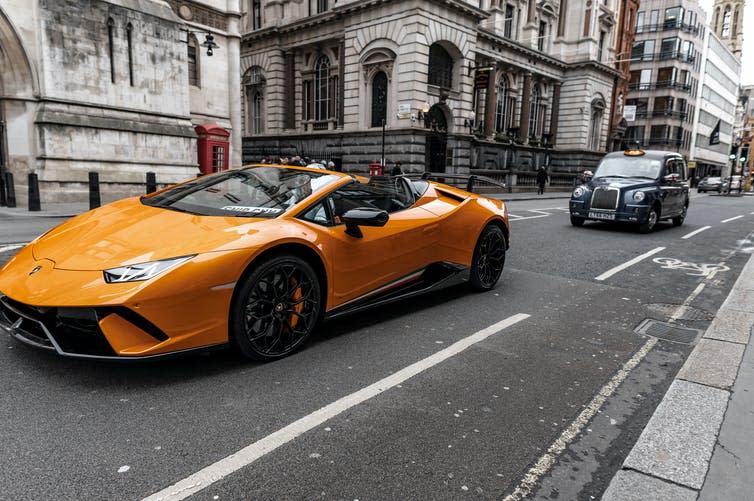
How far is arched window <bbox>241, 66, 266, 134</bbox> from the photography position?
3728 cm

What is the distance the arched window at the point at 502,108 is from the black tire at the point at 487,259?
33618 mm

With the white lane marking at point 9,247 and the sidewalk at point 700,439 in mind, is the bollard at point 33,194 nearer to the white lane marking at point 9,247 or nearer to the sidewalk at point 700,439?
the white lane marking at point 9,247

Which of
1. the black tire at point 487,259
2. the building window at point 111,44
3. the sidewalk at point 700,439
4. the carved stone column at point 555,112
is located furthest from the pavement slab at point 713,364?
the carved stone column at point 555,112

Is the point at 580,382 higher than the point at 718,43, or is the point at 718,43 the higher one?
the point at 718,43

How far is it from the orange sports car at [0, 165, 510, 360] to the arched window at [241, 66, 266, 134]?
35382 millimetres

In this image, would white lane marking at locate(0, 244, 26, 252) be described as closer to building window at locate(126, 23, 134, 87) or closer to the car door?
the car door

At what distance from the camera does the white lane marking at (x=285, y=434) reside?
2131 millimetres

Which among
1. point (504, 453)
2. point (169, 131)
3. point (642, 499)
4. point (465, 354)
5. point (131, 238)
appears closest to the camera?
point (642, 499)

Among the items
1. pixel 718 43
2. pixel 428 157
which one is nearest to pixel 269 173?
pixel 428 157

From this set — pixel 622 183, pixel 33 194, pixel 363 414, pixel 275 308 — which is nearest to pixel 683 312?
pixel 363 414

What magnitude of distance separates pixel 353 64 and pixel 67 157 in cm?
1806

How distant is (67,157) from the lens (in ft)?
50.3

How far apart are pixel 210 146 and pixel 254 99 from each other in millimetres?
19393

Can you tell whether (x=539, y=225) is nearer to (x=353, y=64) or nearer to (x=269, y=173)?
(x=269, y=173)
